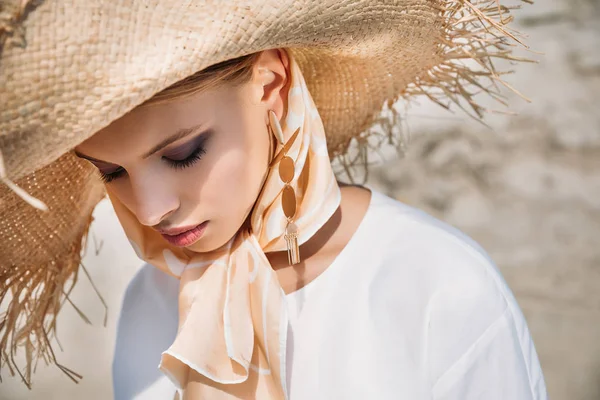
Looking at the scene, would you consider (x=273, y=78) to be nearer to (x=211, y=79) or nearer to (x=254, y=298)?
(x=211, y=79)

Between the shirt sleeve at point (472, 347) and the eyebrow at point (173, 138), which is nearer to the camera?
the eyebrow at point (173, 138)

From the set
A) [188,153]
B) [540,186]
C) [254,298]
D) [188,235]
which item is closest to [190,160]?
[188,153]

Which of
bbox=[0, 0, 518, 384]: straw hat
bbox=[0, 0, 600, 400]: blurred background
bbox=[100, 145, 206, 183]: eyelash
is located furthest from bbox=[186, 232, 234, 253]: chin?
bbox=[0, 0, 600, 400]: blurred background

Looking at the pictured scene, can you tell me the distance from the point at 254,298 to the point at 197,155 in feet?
0.84

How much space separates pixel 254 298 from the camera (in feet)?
3.37

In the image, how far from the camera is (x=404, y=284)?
1.06 m

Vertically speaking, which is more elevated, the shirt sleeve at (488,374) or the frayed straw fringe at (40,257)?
the frayed straw fringe at (40,257)

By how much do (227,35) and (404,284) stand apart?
0.49m

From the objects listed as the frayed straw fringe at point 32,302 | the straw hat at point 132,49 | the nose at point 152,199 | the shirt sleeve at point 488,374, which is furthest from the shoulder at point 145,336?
the shirt sleeve at point 488,374

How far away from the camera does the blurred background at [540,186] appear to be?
229 centimetres

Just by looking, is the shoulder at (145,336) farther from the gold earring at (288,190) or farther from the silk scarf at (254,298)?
the gold earring at (288,190)

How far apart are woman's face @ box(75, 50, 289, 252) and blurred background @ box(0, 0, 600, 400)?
47.1 inches

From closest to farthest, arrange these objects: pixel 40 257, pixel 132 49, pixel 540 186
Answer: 1. pixel 132 49
2. pixel 40 257
3. pixel 540 186

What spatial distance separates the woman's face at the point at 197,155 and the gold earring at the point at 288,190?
18mm
